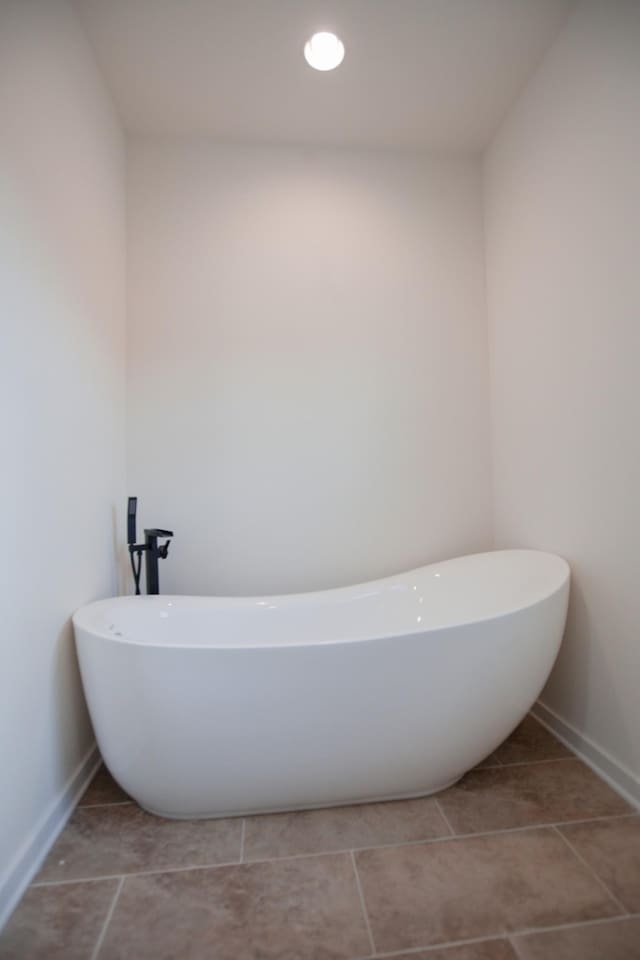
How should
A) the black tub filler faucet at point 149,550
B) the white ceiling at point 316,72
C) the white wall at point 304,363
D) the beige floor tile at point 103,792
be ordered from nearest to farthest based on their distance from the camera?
the beige floor tile at point 103,792, the white ceiling at point 316,72, the black tub filler faucet at point 149,550, the white wall at point 304,363

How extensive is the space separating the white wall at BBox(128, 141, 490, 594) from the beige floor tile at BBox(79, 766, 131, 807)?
29.1 inches

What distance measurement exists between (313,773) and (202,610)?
72 cm

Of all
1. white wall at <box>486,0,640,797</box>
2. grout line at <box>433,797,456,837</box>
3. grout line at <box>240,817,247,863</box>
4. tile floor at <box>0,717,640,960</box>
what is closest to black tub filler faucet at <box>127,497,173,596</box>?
tile floor at <box>0,717,640,960</box>

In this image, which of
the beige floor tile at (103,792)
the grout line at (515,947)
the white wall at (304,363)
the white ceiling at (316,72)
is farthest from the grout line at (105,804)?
the white ceiling at (316,72)

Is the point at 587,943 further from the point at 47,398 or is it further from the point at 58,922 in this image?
the point at 47,398

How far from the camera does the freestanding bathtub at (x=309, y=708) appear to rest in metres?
1.19

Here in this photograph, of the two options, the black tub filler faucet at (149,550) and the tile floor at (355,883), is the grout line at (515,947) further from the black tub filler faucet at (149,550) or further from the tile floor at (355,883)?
the black tub filler faucet at (149,550)

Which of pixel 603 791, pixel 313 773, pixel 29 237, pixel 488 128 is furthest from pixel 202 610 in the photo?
pixel 488 128

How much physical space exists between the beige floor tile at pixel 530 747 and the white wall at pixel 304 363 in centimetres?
80

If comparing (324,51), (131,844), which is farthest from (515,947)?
(324,51)

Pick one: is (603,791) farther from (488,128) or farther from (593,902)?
(488,128)

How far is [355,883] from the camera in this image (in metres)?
1.10

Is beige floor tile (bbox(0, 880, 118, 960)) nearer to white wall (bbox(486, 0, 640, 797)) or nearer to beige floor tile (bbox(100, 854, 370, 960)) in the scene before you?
beige floor tile (bbox(100, 854, 370, 960))

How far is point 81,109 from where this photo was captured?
156 cm
